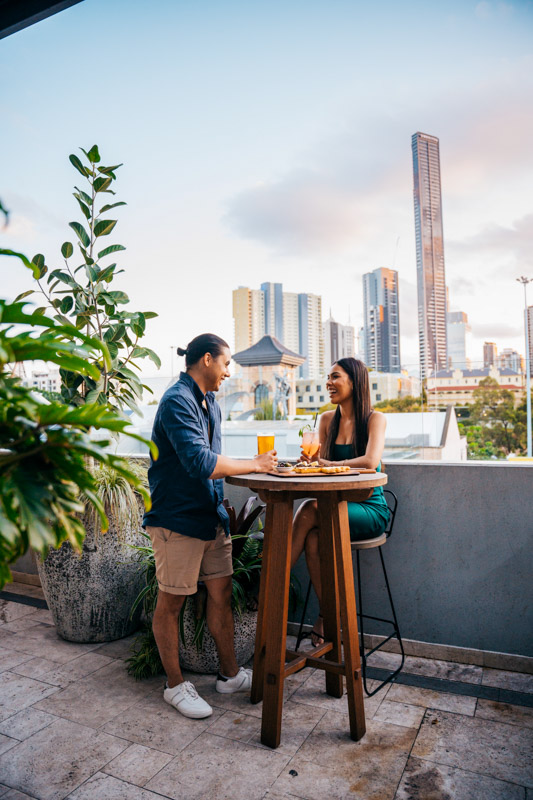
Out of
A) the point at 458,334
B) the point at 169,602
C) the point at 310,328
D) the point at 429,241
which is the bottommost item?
the point at 169,602

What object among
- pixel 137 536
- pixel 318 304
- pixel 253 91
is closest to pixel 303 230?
pixel 318 304

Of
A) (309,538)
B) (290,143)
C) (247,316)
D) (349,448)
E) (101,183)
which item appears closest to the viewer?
(309,538)

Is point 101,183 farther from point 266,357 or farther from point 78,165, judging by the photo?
point 266,357

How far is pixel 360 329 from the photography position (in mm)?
32031

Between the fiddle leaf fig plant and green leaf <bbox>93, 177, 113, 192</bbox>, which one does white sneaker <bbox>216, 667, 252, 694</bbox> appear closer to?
the fiddle leaf fig plant

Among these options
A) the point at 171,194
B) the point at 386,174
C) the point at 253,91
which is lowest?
the point at 171,194

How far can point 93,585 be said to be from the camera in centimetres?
275

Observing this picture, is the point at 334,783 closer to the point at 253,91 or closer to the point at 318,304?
the point at 253,91

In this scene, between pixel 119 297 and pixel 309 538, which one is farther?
pixel 119 297

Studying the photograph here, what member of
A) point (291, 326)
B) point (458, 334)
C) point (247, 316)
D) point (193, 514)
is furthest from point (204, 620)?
point (291, 326)

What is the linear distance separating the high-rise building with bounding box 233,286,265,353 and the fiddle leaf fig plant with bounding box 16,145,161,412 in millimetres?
36895

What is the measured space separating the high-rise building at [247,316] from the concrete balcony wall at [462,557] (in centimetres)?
3769

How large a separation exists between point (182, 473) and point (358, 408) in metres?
0.91

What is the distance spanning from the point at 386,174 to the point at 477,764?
47.4m
